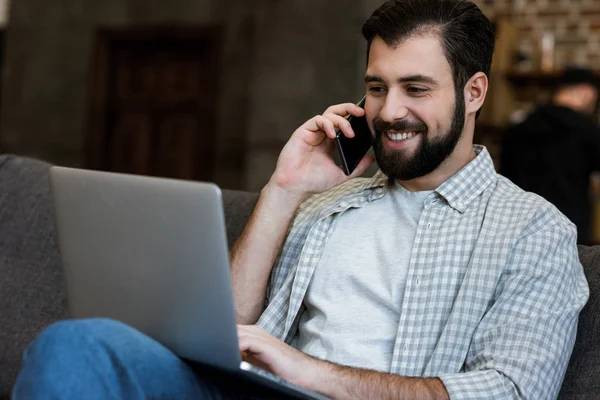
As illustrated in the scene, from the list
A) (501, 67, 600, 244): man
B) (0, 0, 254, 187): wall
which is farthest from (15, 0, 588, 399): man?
(0, 0, 254, 187): wall

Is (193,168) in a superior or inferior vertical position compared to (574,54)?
inferior

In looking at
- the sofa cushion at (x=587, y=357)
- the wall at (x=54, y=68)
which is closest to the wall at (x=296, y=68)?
the wall at (x=54, y=68)

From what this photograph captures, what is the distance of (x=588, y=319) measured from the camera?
5.51 feet

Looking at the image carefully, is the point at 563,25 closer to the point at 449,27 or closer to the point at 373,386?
the point at 449,27

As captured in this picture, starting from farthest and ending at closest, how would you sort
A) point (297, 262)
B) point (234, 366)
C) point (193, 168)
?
point (193, 168), point (297, 262), point (234, 366)

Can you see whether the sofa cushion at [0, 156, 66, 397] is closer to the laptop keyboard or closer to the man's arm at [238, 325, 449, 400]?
the man's arm at [238, 325, 449, 400]

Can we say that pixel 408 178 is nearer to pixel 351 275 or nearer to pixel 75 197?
pixel 351 275

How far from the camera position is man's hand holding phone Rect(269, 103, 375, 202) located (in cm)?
202

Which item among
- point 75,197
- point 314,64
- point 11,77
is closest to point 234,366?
point 75,197

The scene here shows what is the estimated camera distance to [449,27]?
1.84 meters

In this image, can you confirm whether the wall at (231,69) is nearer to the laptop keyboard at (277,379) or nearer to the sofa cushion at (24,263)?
the sofa cushion at (24,263)

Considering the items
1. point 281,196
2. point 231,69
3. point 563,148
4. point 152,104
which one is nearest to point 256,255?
point 281,196

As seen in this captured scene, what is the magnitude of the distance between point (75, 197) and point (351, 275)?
0.62 metres

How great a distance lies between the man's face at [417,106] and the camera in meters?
1.82
